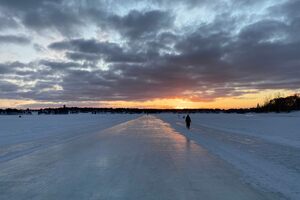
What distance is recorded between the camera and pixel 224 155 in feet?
45.0

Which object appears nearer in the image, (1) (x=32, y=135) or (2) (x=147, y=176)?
(2) (x=147, y=176)

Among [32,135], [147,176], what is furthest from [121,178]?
[32,135]

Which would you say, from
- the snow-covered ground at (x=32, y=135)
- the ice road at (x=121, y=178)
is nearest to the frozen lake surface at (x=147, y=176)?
the ice road at (x=121, y=178)

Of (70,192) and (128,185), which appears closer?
(70,192)

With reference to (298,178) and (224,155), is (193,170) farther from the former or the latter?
(224,155)

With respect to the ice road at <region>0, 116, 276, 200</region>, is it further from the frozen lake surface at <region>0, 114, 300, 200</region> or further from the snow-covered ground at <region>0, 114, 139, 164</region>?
the snow-covered ground at <region>0, 114, 139, 164</region>

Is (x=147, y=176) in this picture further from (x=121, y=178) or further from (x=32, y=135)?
(x=32, y=135)

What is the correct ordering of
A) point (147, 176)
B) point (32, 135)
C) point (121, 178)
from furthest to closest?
point (32, 135) → point (147, 176) → point (121, 178)

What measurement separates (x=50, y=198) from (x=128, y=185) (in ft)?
5.95

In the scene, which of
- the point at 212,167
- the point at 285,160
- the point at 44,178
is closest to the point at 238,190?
the point at 212,167

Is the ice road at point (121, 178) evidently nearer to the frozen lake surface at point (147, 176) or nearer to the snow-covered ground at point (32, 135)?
the frozen lake surface at point (147, 176)

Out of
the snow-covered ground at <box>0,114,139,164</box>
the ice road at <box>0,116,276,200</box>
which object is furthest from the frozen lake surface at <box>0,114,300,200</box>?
the snow-covered ground at <box>0,114,139,164</box>

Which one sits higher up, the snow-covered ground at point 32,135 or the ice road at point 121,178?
the snow-covered ground at point 32,135

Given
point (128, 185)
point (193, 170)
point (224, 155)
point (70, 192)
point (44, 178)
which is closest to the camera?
point (70, 192)
